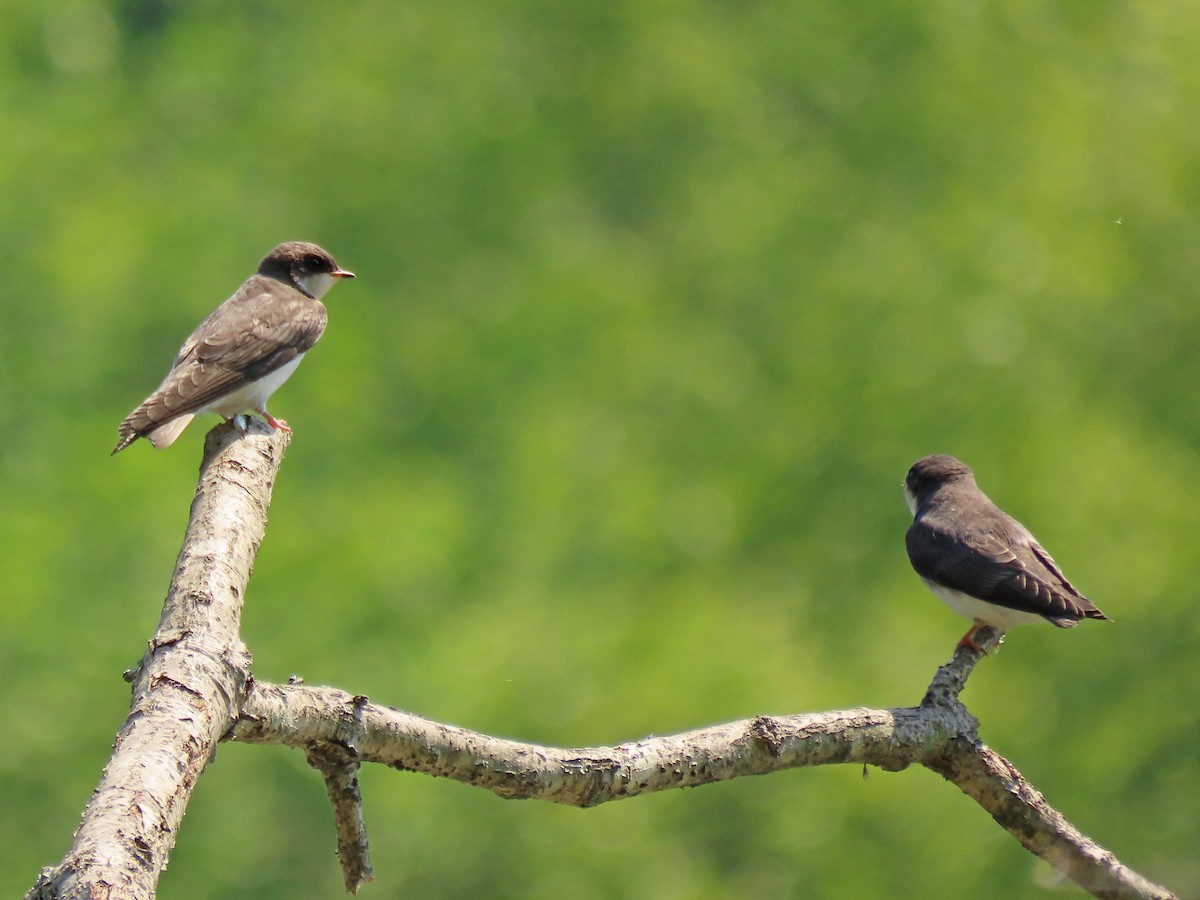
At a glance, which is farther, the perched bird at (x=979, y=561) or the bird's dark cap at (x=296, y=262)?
the bird's dark cap at (x=296, y=262)

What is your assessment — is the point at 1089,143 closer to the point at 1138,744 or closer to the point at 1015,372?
the point at 1015,372

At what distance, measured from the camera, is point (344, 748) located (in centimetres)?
274

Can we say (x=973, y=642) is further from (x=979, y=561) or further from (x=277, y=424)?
(x=277, y=424)

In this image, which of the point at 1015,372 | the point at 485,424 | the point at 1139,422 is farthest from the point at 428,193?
the point at 1139,422

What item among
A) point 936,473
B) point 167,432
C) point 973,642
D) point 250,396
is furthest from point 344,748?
point 936,473

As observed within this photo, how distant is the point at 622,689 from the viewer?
873 centimetres

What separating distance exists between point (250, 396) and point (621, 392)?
17.1ft

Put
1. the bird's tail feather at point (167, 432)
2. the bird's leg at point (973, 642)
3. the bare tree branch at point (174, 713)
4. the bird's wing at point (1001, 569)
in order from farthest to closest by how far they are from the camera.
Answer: the bird's wing at point (1001, 569) → the bird's tail feather at point (167, 432) → the bird's leg at point (973, 642) → the bare tree branch at point (174, 713)

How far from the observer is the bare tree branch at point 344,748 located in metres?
2.04

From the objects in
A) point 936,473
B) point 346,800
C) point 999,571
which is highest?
point 936,473

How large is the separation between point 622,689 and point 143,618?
125 inches

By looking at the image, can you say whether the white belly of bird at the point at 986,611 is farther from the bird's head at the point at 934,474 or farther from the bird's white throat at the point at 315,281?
the bird's white throat at the point at 315,281

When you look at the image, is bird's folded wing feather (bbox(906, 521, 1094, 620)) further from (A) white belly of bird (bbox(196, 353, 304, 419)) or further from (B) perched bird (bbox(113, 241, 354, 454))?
(A) white belly of bird (bbox(196, 353, 304, 419))

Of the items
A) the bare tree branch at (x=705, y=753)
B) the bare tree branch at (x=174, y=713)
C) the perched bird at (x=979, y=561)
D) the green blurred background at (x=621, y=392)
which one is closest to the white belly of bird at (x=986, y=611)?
the perched bird at (x=979, y=561)
